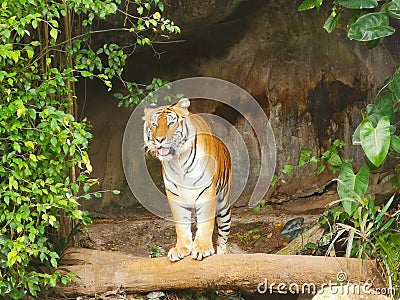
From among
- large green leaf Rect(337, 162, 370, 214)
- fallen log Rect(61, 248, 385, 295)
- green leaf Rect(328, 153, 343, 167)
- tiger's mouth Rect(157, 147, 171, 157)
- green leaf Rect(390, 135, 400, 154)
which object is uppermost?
green leaf Rect(390, 135, 400, 154)

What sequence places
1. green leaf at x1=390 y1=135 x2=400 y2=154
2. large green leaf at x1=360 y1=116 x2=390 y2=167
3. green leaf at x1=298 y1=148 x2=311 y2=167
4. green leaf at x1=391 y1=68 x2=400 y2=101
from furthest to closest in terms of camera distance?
green leaf at x1=298 y1=148 x2=311 y2=167, green leaf at x1=391 y1=68 x2=400 y2=101, green leaf at x1=390 y1=135 x2=400 y2=154, large green leaf at x1=360 y1=116 x2=390 y2=167

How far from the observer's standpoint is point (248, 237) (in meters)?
6.16

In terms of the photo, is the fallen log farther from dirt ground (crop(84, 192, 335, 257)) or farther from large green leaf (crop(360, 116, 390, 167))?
dirt ground (crop(84, 192, 335, 257))

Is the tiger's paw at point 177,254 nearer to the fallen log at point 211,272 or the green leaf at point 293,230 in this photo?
the fallen log at point 211,272

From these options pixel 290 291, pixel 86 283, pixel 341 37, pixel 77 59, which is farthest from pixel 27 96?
pixel 341 37

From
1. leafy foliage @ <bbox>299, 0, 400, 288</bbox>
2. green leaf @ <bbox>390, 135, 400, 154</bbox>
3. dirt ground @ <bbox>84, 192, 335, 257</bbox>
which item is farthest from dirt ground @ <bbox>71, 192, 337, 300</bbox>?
green leaf @ <bbox>390, 135, 400, 154</bbox>

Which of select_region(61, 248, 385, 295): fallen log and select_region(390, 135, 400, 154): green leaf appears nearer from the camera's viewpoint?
select_region(390, 135, 400, 154): green leaf

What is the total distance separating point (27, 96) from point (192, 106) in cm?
306

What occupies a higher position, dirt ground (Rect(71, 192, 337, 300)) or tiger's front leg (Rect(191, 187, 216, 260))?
tiger's front leg (Rect(191, 187, 216, 260))

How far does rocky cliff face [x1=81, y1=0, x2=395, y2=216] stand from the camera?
6.42 meters

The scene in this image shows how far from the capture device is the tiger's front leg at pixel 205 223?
4355 millimetres

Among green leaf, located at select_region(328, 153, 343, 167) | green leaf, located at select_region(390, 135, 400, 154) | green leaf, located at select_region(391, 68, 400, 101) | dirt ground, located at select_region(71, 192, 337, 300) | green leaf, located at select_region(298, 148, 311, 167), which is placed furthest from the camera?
dirt ground, located at select_region(71, 192, 337, 300)

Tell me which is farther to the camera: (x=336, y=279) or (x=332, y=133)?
(x=332, y=133)

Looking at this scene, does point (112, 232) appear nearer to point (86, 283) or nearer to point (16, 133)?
point (86, 283)
